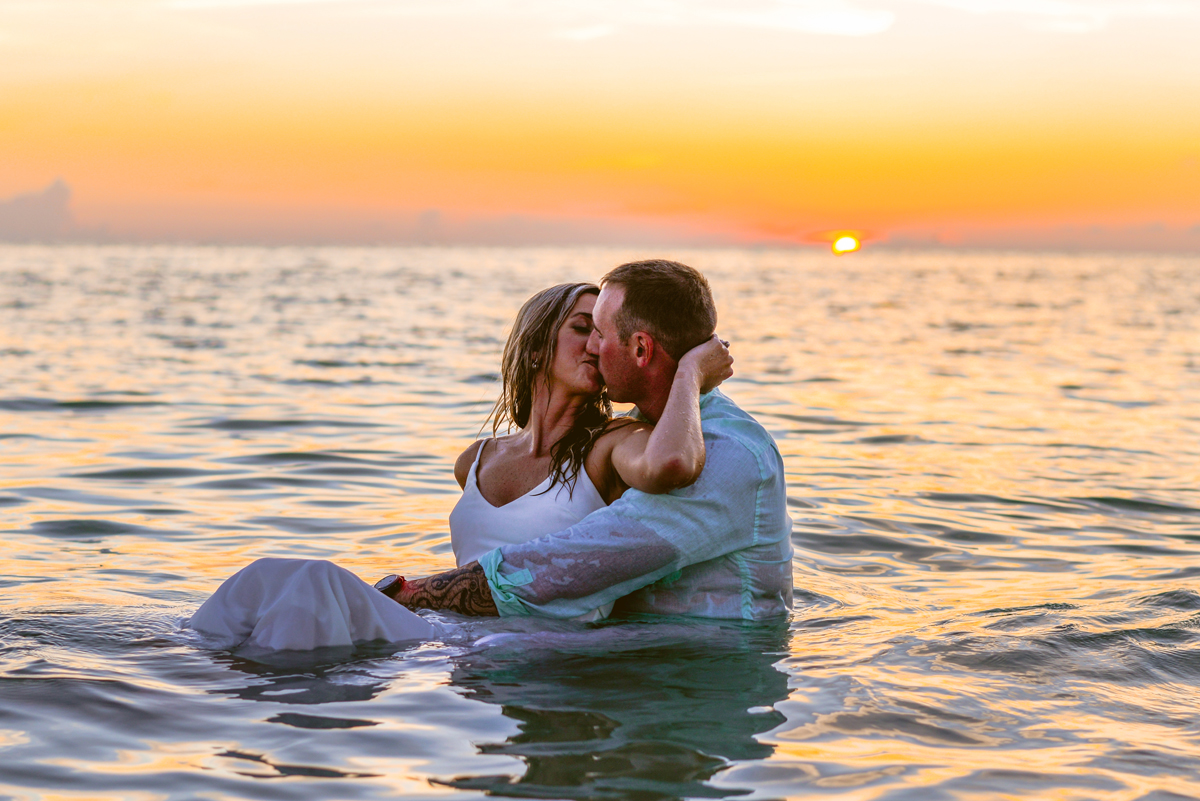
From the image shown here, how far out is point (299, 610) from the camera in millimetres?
4469

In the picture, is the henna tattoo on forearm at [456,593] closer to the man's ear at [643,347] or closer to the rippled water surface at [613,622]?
the rippled water surface at [613,622]

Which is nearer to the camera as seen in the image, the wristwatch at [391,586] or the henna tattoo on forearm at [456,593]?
the henna tattoo on forearm at [456,593]

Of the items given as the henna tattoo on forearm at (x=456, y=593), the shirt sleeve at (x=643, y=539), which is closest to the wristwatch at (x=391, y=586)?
the henna tattoo on forearm at (x=456, y=593)

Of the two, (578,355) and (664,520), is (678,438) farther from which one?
(578,355)

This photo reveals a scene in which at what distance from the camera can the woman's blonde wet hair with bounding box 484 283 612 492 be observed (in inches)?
195

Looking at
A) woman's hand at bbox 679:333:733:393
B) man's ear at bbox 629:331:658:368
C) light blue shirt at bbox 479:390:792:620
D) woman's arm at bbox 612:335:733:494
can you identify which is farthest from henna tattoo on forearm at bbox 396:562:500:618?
woman's hand at bbox 679:333:733:393

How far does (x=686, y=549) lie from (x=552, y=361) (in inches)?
41.1

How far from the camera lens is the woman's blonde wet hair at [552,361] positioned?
4.96m

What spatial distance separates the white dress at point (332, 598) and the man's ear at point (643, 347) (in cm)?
60

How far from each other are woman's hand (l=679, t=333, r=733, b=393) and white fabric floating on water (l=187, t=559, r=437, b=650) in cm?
156

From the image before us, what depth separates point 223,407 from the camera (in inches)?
502

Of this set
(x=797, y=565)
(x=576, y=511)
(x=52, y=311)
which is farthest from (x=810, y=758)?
(x=52, y=311)

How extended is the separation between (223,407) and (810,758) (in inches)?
404

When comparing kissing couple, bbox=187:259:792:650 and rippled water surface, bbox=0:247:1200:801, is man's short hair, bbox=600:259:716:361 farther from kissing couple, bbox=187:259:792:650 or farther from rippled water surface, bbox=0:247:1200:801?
rippled water surface, bbox=0:247:1200:801
